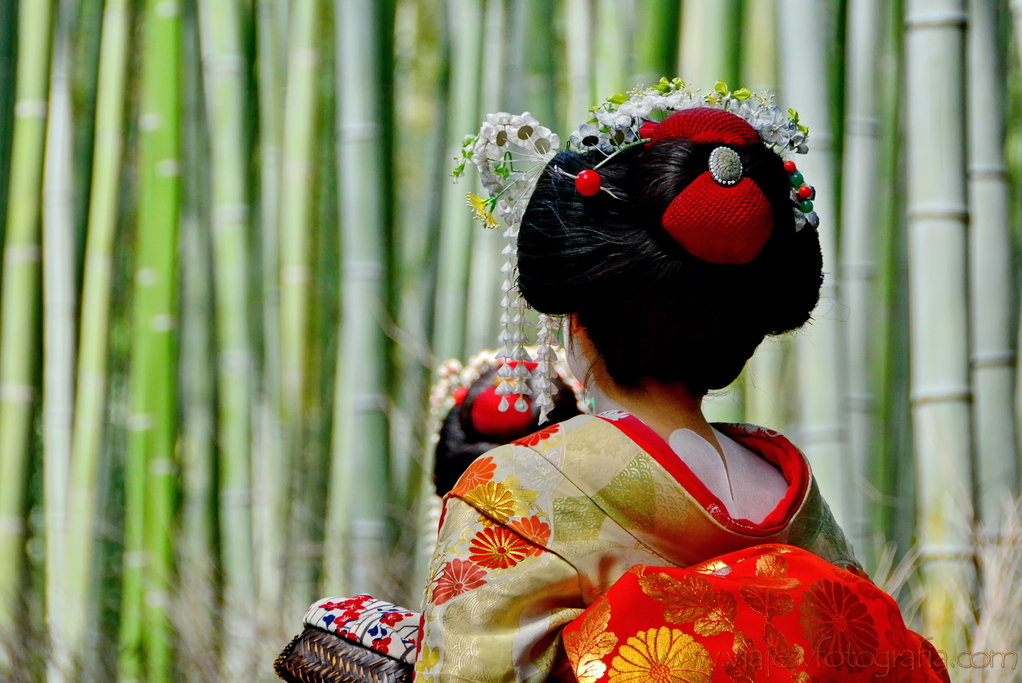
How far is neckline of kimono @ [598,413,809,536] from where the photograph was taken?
0.72 meters

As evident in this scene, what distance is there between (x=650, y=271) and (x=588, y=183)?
8 centimetres

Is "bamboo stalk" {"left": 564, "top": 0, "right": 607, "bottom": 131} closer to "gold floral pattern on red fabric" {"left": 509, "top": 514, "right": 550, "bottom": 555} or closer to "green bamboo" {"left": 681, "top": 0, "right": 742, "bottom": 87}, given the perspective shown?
"green bamboo" {"left": 681, "top": 0, "right": 742, "bottom": 87}

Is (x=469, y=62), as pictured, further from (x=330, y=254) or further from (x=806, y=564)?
(x=806, y=564)

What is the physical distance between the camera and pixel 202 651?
2.01 metres

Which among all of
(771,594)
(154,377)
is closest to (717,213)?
(771,594)

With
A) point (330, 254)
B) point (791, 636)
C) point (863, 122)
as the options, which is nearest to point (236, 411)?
point (330, 254)

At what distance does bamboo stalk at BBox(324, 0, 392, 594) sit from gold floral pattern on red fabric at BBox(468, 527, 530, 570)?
1304 mm

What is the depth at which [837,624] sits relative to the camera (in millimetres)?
670

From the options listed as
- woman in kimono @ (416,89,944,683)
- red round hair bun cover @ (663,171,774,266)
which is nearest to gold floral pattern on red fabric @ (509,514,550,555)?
woman in kimono @ (416,89,944,683)

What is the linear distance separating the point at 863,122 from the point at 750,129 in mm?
1175

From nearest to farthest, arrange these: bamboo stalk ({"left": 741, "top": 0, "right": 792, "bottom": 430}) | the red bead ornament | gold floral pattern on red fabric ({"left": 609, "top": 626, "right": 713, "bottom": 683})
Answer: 1. gold floral pattern on red fabric ({"left": 609, "top": 626, "right": 713, "bottom": 683})
2. the red bead ornament
3. bamboo stalk ({"left": 741, "top": 0, "right": 792, "bottom": 430})

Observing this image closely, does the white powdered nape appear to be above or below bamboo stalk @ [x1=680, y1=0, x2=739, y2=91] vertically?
below

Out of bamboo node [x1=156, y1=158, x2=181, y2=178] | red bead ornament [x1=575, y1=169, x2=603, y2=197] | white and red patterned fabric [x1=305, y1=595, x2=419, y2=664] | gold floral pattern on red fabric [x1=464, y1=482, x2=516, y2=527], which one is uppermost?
bamboo node [x1=156, y1=158, x2=181, y2=178]

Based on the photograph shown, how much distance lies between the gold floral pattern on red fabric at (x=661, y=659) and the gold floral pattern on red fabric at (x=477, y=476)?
154 millimetres
